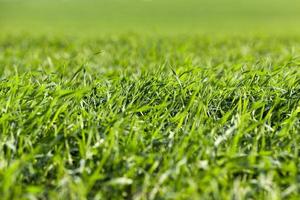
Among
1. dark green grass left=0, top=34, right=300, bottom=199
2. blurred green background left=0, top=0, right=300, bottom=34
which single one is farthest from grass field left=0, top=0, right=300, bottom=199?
blurred green background left=0, top=0, right=300, bottom=34

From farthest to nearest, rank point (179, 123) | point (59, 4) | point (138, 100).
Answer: point (59, 4) < point (138, 100) < point (179, 123)

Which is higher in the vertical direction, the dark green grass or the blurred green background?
the dark green grass

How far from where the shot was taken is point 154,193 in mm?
2242

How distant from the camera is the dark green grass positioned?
7.53ft

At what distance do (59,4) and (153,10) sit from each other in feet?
27.4

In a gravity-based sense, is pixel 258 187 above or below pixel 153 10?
above

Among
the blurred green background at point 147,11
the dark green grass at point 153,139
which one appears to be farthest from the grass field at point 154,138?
Result: the blurred green background at point 147,11

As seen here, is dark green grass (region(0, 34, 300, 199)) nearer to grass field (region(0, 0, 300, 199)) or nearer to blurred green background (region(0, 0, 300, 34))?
grass field (region(0, 0, 300, 199))

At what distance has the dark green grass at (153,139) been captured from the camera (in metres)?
2.29

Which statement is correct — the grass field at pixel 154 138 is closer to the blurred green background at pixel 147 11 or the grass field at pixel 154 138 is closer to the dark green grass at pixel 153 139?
the dark green grass at pixel 153 139

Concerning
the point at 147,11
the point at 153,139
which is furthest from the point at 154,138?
the point at 147,11

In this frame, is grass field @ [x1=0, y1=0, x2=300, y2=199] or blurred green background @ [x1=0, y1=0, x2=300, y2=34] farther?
blurred green background @ [x1=0, y1=0, x2=300, y2=34]

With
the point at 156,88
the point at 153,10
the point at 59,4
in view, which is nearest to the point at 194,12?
the point at 153,10

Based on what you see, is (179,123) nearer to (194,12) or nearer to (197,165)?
(197,165)
